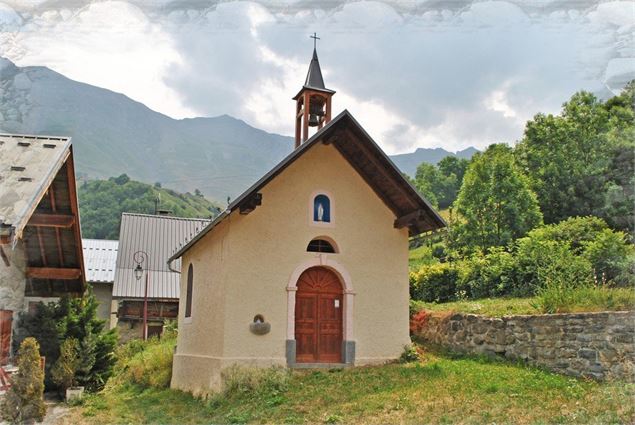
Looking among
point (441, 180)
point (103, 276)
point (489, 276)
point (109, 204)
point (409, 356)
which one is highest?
point (441, 180)

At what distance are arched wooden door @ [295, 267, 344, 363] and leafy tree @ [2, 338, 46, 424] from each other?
5.46 meters

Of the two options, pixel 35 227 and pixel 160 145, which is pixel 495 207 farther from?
pixel 160 145

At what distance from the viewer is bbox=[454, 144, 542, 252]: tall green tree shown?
29422mm

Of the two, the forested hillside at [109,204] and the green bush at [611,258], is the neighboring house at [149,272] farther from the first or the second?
the green bush at [611,258]

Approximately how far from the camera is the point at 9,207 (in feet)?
26.1

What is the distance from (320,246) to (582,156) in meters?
24.0

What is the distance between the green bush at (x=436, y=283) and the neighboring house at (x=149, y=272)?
431 inches

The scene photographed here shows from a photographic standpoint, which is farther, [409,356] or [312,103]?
[312,103]

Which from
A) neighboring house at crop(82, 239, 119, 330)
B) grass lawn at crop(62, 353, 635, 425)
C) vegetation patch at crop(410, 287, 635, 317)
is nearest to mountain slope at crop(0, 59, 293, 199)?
neighboring house at crop(82, 239, 119, 330)

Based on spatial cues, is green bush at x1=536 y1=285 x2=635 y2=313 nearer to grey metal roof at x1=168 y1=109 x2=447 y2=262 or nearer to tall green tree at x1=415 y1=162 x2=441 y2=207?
grey metal roof at x1=168 y1=109 x2=447 y2=262

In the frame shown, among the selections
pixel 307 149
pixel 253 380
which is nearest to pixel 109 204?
pixel 307 149

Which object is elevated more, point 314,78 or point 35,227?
point 314,78

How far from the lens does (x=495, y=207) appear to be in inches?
1192

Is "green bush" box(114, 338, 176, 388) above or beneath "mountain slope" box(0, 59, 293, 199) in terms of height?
beneath
